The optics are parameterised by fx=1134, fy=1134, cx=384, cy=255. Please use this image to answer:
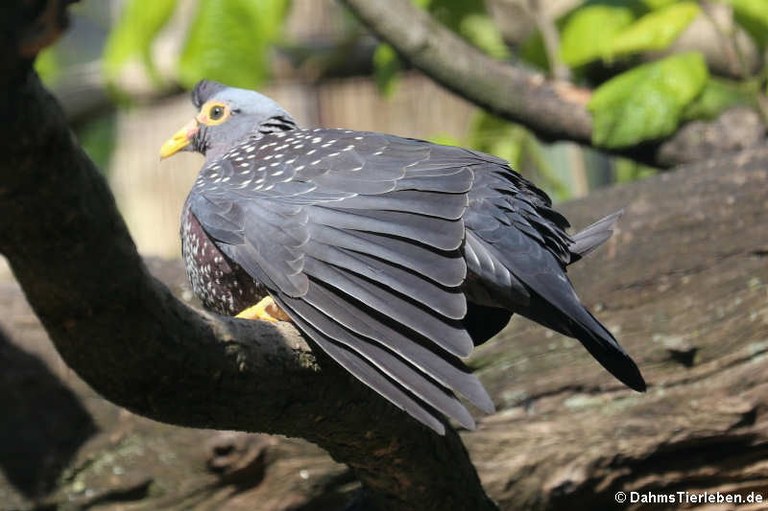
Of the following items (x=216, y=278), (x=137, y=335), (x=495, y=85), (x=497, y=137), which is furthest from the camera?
(x=497, y=137)

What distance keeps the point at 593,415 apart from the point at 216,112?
1.58 m

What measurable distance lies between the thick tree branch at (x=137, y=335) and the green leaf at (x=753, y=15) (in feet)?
7.13

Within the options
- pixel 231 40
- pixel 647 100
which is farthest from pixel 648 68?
pixel 231 40

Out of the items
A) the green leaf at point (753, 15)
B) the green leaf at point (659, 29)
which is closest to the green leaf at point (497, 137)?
the green leaf at point (659, 29)

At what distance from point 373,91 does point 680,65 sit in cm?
294

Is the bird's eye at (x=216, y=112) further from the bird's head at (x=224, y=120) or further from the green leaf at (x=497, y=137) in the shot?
the green leaf at (x=497, y=137)

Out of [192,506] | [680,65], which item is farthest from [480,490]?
[680,65]

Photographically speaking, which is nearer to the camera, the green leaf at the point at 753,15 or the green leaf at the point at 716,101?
the green leaf at the point at 753,15

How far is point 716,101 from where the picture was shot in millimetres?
4492

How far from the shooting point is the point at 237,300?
3021 mm

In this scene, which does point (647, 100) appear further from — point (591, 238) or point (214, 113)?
point (214, 113)

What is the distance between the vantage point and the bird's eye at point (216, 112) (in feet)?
12.4

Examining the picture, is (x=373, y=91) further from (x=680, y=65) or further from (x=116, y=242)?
(x=116, y=242)

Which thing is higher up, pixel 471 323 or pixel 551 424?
pixel 471 323
